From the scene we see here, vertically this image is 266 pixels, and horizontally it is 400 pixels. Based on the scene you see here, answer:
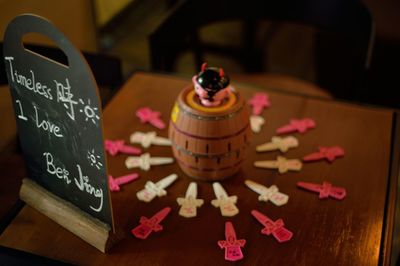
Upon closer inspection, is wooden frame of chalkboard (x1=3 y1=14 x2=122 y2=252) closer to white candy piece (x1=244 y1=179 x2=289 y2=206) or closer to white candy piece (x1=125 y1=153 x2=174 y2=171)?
white candy piece (x1=125 y1=153 x2=174 y2=171)

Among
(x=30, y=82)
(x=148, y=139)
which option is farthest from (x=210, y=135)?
(x=30, y=82)

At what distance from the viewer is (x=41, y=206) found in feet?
3.24

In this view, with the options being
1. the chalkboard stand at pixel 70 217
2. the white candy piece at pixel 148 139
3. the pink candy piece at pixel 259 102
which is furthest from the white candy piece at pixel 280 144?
the chalkboard stand at pixel 70 217

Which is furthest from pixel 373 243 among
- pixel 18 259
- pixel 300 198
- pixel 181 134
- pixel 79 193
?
pixel 18 259

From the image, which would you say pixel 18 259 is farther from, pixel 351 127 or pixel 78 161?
pixel 351 127

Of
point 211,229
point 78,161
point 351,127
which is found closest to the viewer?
point 78,161

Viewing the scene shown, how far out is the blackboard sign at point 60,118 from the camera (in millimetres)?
779

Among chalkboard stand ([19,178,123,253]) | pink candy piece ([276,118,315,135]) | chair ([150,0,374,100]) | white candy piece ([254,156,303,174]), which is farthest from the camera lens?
chair ([150,0,374,100])

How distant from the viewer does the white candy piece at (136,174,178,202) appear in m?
1.04

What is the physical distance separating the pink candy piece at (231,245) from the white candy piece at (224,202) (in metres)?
0.04

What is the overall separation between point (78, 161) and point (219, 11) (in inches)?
41.2

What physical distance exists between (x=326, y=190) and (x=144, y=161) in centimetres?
40

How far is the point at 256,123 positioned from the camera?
1.25m

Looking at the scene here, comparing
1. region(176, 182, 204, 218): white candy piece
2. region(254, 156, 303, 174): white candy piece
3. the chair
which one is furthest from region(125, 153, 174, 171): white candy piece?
the chair
